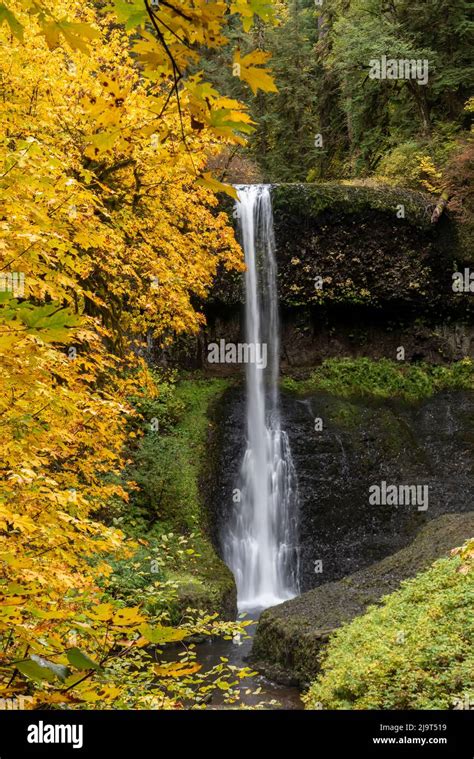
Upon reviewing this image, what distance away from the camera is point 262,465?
16.6m

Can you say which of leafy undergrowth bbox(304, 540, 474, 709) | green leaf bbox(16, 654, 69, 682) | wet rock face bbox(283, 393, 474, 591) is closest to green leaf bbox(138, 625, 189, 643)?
green leaf bbox(16, 654, 69, 682)

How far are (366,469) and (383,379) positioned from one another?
4.28m

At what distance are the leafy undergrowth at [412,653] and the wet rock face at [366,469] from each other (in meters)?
5.90

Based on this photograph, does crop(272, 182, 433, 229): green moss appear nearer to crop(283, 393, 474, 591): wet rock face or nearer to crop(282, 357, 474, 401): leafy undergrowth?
crop(282, 357, 474, 401): leafy undergrowth

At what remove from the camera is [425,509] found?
14570 millimetres

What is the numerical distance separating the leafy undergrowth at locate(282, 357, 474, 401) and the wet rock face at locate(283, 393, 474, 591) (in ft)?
1.92

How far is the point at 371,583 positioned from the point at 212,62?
26001 mm

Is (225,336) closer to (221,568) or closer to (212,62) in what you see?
(221,568)

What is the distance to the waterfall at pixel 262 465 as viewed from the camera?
1444cm
